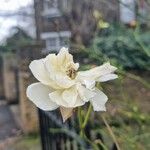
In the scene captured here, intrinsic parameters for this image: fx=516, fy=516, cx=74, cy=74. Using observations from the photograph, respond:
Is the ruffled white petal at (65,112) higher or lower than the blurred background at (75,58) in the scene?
higher

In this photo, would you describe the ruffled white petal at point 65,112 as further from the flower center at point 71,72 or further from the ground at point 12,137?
the ground at point 12,137

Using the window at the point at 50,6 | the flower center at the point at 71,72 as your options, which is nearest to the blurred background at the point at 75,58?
the window at the point at 50,6

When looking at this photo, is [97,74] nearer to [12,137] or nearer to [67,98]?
[67,98]

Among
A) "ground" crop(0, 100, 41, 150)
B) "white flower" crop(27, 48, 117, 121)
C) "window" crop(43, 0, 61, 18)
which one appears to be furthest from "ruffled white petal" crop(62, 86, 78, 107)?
"ground" crop(0, 100, 41, 150)

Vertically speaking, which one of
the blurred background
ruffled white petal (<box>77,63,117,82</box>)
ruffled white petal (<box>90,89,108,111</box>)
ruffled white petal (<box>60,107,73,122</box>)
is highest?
ruffled white petal (<box>77,63,117,82</box>)

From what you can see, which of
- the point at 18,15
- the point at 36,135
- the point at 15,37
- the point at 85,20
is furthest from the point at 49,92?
the point at 15,37

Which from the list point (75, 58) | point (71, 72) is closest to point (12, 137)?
point (75, 58)

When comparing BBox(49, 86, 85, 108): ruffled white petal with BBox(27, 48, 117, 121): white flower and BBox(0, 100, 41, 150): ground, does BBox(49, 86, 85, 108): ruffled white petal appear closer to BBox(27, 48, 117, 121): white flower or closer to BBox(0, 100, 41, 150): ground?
BBox(27, 48, 117, 121): white flower

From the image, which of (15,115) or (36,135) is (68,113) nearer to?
(36,135)
